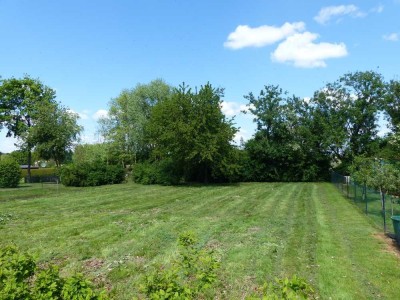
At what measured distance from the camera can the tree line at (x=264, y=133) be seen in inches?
1309

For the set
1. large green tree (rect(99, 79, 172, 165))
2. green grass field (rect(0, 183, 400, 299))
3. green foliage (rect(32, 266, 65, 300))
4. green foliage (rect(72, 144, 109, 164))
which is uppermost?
large green tree (rect(99, 79, 172, 165))

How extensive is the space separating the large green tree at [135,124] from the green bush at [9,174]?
631 inches

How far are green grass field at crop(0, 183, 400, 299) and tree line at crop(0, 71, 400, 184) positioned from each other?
52.6 ft

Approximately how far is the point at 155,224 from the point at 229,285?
636 cm

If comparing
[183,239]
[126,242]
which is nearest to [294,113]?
[126,242]

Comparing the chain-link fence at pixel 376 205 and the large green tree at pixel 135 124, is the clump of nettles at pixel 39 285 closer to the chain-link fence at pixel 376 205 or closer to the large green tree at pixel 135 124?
the chain-link fence at pixel 376 205

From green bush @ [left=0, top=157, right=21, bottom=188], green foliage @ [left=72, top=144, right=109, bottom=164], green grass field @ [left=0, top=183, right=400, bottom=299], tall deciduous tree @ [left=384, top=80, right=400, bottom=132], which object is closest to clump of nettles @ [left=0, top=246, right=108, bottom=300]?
green grass field @ [left=0, top=183, right=400, bottom=299]

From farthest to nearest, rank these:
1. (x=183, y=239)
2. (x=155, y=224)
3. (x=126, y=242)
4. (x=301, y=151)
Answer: (x=301, y=151), (x=155, y=224), (x=126, y=242), (x=183, y=239)

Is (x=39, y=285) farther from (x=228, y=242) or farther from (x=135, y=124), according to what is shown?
(x=135, y=124)

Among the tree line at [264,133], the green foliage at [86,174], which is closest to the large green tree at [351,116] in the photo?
the tree line at [264,133]

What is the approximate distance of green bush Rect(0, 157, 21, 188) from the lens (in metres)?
29.7

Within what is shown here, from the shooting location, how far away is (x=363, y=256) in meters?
8.45

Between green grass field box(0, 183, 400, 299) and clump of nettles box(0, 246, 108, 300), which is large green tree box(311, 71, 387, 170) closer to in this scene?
green grass field box(0, 183, 400, 299)

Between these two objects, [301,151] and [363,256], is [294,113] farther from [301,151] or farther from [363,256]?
[363,256]
